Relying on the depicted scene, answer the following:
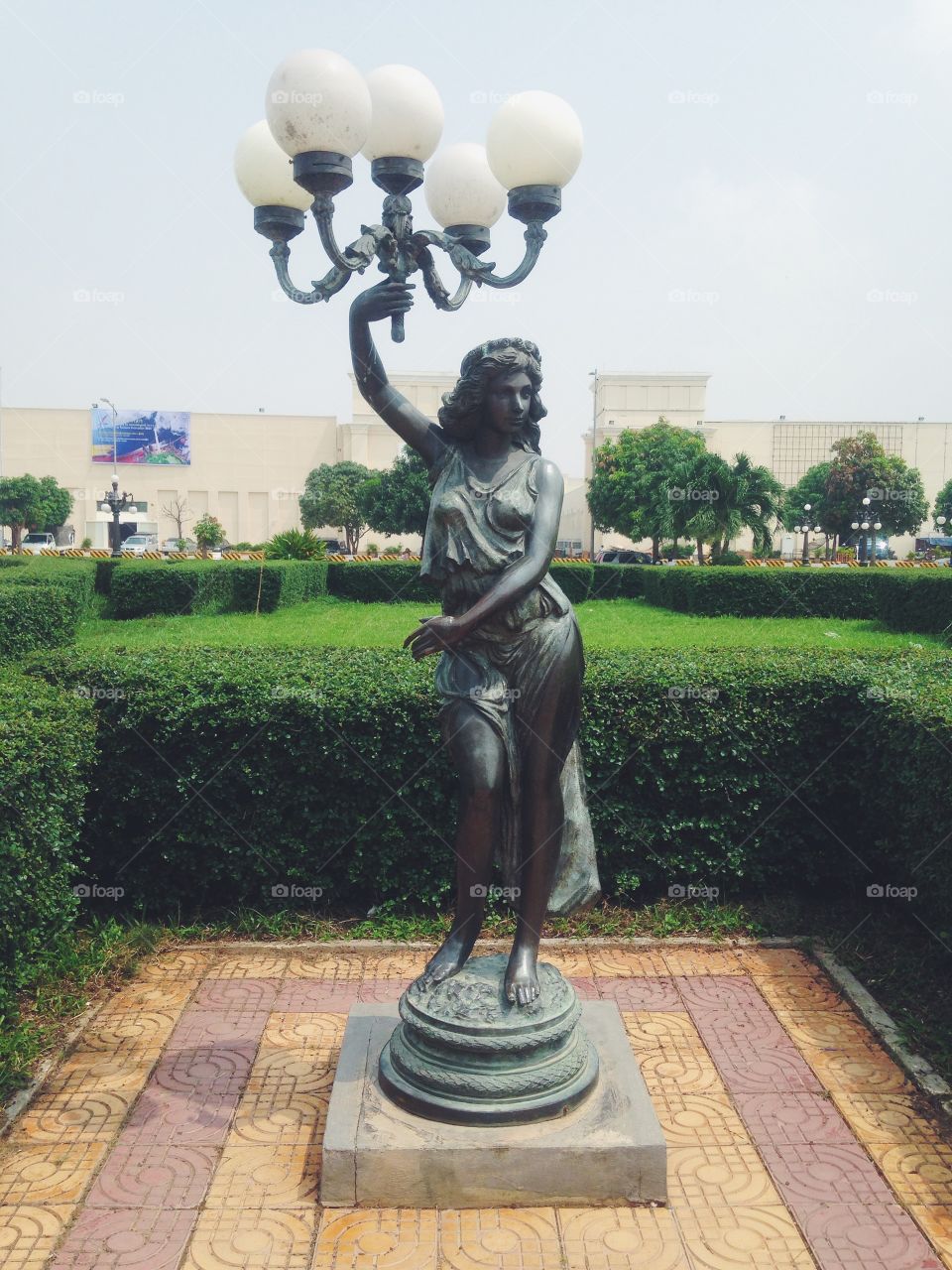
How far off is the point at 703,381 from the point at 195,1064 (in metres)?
61.9

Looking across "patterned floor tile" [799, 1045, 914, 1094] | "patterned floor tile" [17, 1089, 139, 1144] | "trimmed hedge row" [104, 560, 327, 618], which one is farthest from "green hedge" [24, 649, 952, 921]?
"trimmed hedge row" [104, 560, 327, 618]

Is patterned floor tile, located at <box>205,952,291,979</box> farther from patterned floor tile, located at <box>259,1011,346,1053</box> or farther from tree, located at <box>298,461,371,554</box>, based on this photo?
tree, located at <box>298,461,371,554</box>

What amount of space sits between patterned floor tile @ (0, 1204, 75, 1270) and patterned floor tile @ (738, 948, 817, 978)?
10.3 feet

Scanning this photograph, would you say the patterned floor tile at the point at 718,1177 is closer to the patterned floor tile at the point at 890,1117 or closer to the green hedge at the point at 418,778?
the patterned floor tile at the point at 890,1117

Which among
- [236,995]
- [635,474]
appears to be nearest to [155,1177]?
[236,995]

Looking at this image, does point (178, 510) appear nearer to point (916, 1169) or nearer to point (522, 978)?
point (522, 978)

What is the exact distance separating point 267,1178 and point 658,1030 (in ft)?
5.85

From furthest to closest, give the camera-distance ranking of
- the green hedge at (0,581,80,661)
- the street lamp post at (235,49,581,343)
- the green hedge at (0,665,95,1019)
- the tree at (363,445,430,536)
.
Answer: the tree at (363,445,430,536)
the green hedge at (0,581,80,661)
the green hedge at (0,665,95,1019)
the street lamp post at (235,49,581,343)

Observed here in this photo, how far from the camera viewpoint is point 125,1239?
2.90 m

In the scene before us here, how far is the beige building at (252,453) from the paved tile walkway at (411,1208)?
180 ft

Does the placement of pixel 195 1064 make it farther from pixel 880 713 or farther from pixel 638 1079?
pixel 880 713

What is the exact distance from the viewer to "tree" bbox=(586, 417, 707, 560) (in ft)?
131

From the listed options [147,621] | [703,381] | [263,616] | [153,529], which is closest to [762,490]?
[263,616]

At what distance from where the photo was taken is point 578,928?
17.0ft
